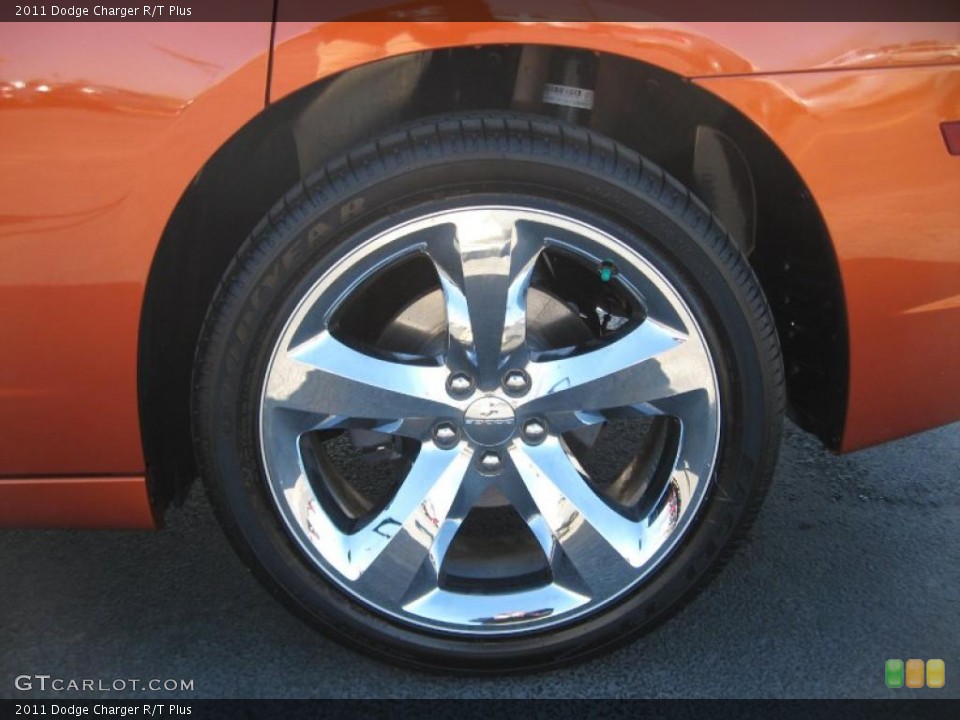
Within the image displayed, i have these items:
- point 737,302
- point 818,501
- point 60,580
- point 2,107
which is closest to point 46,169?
point 2,107

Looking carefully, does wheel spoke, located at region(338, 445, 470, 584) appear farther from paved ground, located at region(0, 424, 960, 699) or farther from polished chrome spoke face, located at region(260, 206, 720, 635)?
paved ground, located at region(0, 424, 960, 699)

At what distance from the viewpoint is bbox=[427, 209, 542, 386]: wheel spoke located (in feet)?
5.54

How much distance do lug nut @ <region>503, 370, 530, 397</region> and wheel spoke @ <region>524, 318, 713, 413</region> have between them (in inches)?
0.6

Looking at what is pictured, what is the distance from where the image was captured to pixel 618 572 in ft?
5.99

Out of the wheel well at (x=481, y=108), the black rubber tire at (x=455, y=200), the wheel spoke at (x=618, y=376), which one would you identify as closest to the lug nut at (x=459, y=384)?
the wheel spoke at (x=618, y=376)

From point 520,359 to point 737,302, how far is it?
38cm

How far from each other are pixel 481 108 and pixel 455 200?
325 mm

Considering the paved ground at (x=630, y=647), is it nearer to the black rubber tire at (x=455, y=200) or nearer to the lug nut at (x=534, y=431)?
the black rubber tire at (x=455, y=200)

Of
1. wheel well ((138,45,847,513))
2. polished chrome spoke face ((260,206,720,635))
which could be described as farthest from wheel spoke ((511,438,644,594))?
wheel well ((138,45,847,513))

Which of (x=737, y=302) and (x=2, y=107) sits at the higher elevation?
(x=2, y=107)

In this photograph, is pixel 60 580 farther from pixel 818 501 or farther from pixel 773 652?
pixel 818 501

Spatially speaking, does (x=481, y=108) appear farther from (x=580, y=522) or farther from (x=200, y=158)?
(x=580, y=522)

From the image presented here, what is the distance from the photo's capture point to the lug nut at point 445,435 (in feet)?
5.82

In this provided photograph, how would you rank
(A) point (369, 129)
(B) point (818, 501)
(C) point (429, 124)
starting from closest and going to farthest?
1. (C) point (429, 124)
2. (A) point (369, 129)
3. (B) point (818, 501)
